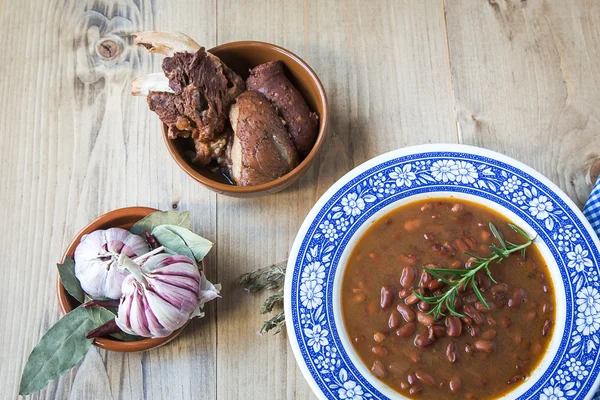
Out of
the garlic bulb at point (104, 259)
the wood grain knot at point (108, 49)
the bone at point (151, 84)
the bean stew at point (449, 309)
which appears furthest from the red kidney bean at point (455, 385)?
the wood grain knot at point (108, 49)

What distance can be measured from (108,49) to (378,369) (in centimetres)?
168

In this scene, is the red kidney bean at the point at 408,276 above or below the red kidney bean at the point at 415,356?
above

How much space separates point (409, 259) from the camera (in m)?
2.11

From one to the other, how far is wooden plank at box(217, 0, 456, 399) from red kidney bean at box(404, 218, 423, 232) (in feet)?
1.44

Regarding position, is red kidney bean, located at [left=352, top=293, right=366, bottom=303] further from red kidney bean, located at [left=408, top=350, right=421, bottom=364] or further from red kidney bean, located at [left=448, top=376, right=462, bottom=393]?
red kidney bean, located at [left=448, top=376, right=462, bottom=393]

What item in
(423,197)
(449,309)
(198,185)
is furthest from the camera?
(198,185)

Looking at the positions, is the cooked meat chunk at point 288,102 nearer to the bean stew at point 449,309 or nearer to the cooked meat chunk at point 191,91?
the cooked meat chunk at point 191,91

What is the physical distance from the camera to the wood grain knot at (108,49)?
2.70 metres

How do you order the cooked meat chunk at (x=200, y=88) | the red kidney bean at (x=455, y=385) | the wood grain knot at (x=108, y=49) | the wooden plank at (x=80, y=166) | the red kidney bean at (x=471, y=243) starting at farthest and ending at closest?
1. the wood grain knot at (x=108, y=49)
2. the wooden plank at (x=80, y=166)
3. the cooked meat chunk at (x=200, y=88)
4. the red kidney bean at (x=471, y=243)
5. the red kidney bean at (x=455, y=385)

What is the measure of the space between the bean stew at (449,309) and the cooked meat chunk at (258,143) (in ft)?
1.35

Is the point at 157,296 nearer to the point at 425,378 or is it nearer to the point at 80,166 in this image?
the point at 80,166

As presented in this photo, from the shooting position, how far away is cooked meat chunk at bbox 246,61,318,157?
2344 millimetres

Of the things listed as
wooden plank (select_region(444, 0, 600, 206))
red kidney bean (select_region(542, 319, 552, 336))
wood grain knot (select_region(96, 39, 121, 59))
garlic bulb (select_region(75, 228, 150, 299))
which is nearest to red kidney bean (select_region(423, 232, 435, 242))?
red kidney bean (select_region(542, 319, 552, 336))

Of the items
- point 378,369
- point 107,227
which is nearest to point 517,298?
point 378,369
